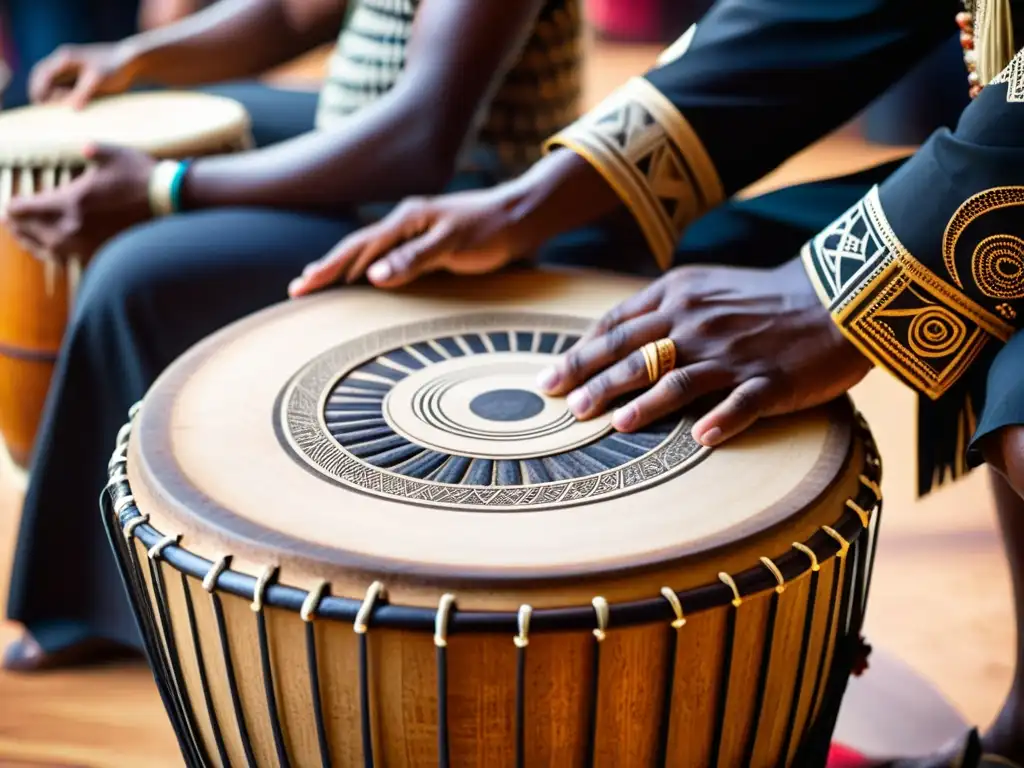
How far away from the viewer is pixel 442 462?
34.1 inches

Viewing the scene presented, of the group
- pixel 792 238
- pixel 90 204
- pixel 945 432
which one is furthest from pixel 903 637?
pixel 90 204

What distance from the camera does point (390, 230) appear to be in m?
1.16

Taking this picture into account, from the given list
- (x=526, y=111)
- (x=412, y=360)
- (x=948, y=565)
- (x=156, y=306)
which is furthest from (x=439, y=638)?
(x=948, y=565)

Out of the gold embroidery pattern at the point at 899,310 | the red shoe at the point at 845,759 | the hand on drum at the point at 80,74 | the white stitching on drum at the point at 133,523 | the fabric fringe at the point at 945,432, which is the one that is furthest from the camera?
the hand on drum at the point at 80,74

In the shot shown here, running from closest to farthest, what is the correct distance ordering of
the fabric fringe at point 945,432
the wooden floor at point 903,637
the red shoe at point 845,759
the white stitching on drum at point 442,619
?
the white stitching on drum at point 442,619
the fabric fringe at point 945,432
the red shoe at point 845,759
the wooden floor at point 903,637

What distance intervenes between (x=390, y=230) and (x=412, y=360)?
20 centimetres

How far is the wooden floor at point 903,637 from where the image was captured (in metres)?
1.36

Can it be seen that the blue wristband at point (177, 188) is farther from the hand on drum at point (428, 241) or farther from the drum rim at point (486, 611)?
the drum rim at point (486, 611)

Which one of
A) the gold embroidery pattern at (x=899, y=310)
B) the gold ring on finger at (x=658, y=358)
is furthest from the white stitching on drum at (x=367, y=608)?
the gold embroidery pattern at (x=899, y=310)

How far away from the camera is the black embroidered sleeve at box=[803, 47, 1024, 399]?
89 cm

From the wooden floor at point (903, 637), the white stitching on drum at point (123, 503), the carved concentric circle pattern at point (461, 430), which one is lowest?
the wooden floor at point (903, 637)

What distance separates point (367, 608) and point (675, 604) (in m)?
0.20

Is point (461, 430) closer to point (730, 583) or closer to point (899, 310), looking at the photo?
point (730, 583)

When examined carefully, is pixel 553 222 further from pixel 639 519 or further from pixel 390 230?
pixel 639 519
